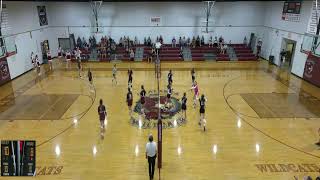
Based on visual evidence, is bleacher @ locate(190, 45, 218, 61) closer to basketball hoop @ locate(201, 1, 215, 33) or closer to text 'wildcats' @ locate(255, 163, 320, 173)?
basketball hoop @ locate(201, 1, 215, 33)

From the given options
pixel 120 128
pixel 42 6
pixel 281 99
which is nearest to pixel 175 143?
pixel 120 128

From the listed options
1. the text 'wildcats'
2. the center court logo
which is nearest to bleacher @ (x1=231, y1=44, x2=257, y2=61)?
the center court logo

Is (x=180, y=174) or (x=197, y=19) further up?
(x=197, y=19)

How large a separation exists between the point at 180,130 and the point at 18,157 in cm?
776

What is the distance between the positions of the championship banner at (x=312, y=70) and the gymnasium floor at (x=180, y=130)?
2.35ft

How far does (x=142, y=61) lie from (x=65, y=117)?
16.1 m

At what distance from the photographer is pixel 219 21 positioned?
3259 centimetres

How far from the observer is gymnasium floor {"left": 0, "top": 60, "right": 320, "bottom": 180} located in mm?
10773

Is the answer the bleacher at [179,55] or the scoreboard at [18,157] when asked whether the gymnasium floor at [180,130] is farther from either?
the bleacher at [179,55]

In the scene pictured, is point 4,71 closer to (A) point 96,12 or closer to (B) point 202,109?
(A) point 96,12

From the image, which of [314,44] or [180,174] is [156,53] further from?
[180,174]

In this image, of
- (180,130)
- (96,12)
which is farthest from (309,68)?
(96,12)

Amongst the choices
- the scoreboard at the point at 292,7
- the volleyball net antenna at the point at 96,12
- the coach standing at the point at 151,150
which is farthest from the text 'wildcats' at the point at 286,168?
the volleyball net antenna at the point at 96,12

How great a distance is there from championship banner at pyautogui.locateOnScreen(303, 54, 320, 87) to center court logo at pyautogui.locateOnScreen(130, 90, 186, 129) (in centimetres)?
1237
